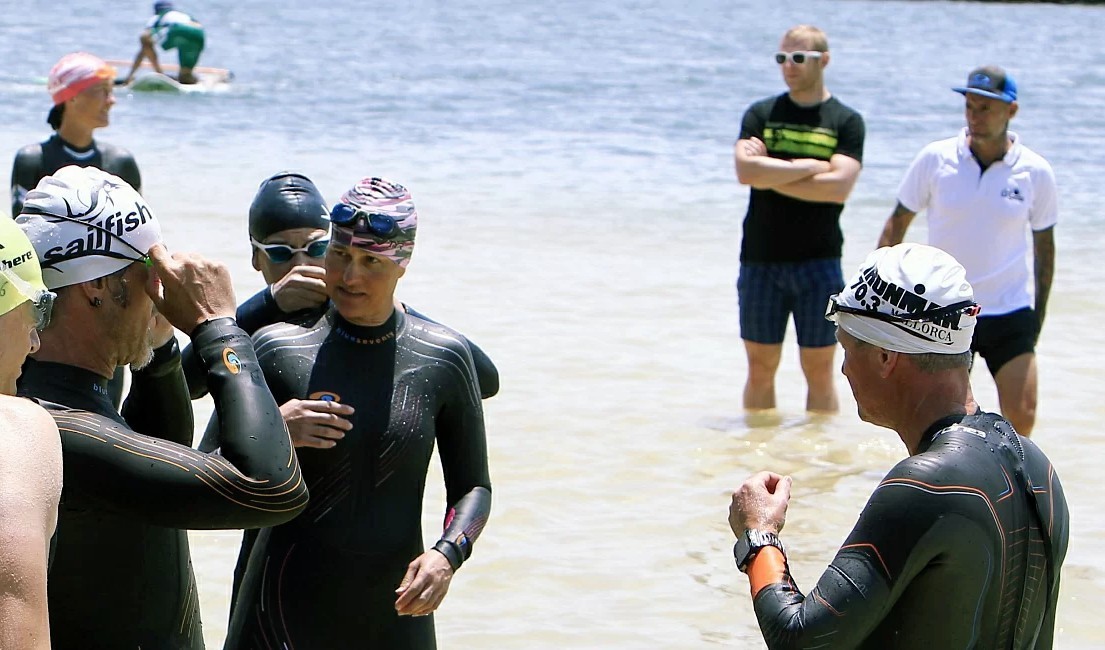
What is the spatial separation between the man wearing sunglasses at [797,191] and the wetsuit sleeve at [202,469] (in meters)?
5.35

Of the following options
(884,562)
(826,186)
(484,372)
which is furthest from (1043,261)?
(884,562)

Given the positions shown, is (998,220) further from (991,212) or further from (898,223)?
(898,223)

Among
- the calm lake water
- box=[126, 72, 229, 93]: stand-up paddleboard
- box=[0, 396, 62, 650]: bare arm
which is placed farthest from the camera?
box=[126, 72, 229, 93]: stand-up paddleboard

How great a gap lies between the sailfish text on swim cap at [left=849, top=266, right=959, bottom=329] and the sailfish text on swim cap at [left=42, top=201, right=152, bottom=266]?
1.44 metres

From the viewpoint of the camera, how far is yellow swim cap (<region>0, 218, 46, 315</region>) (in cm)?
225

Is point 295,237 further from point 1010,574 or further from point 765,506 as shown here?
point 1010,574

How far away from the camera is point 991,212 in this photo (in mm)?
7086

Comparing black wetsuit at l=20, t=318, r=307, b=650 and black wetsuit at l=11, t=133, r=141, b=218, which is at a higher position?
black wetsuit at l=20, t=318, r=307, b=650

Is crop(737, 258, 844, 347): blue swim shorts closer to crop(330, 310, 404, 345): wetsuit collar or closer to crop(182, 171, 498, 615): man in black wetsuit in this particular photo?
crop(182, 171, 498, 615): man in black wetsuit

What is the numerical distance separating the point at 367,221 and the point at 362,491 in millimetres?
685

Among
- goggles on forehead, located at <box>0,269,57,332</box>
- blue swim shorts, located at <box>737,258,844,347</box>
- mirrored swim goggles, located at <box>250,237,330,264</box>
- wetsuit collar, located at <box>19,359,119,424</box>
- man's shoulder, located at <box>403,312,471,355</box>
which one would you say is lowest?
blue swim shorts, located at <box>737,258,844,347</box>

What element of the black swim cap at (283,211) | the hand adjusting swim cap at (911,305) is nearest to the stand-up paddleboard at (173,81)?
the black swim cap at (283,211)

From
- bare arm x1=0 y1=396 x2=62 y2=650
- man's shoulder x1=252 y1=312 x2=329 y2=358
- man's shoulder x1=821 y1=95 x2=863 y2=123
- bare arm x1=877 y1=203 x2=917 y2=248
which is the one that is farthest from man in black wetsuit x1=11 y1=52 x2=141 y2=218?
bare arm x1=0 y1=396 x2=62 y2=650

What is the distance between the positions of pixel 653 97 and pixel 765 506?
28.3m
